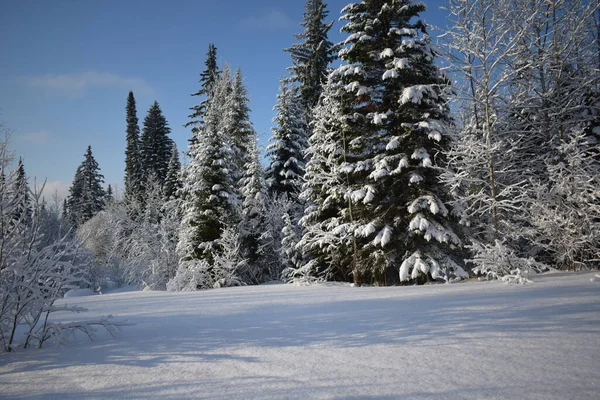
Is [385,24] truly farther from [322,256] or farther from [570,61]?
[322,256]

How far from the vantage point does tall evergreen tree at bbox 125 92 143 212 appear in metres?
42.9

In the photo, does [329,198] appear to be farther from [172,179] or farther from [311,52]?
[172,179]

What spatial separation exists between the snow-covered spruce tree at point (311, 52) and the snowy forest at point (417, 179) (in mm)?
9953

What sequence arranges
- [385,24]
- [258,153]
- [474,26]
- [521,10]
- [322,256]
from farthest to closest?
[258,153] → [322,256] → [385,24] → [521,10] → [474,26]

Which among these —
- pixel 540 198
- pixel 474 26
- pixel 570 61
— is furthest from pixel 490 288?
pixel 570 61

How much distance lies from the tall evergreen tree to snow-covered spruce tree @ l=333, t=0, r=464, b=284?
34870 mm

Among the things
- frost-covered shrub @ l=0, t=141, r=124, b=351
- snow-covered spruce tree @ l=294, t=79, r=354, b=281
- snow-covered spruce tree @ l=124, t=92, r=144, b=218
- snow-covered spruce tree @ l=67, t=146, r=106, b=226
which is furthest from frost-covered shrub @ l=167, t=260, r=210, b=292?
snow-covered spruce tree @ l=67, t=146, r=106, b=226

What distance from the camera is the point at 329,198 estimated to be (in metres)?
15.3

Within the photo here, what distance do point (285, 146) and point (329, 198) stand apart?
961 cm

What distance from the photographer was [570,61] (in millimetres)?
12383

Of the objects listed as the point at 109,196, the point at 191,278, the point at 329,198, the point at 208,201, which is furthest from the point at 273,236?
the point at 109,196

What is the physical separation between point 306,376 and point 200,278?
14256mm

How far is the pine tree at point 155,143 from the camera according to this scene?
44.2 metres

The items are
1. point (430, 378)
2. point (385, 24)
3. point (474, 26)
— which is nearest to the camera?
point (430, 378)
